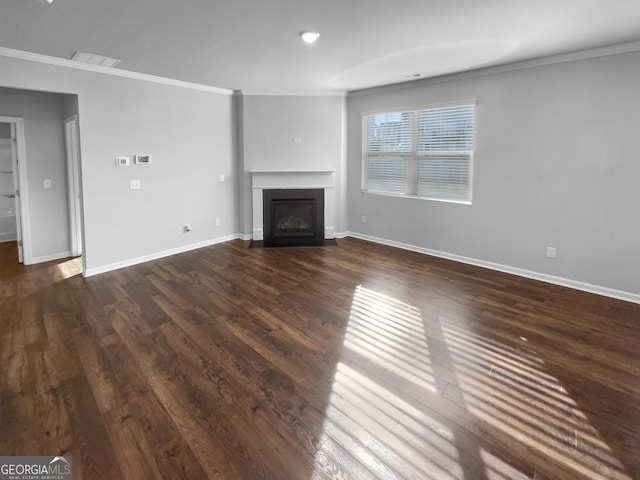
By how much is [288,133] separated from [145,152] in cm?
232

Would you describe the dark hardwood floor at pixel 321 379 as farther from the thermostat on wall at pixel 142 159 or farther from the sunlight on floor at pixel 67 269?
the thermostat on wall at pixel 142 159

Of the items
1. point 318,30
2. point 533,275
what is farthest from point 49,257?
point 533,275

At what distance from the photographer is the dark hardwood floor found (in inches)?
72.2

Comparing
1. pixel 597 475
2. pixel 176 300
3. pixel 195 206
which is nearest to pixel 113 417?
pixel 176 300

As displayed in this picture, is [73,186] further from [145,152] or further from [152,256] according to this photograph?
[152,256]

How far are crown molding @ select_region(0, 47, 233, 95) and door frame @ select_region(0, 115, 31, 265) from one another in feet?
4.28

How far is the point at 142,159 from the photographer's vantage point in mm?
5035

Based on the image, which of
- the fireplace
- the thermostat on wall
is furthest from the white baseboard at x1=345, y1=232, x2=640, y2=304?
the thermostat on wall

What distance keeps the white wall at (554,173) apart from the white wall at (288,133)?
148cm

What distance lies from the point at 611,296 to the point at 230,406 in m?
4.06

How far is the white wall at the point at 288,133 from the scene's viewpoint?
6.21 m

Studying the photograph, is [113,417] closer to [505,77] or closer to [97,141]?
[97,141]

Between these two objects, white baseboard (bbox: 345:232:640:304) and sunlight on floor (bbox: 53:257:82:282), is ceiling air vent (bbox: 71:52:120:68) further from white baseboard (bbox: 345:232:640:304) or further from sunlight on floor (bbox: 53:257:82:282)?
white baseboard (bbox: 345:232:640:304)

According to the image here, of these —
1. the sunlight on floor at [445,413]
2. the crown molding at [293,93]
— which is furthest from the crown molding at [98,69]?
the sunlight on floor at [445,413]
